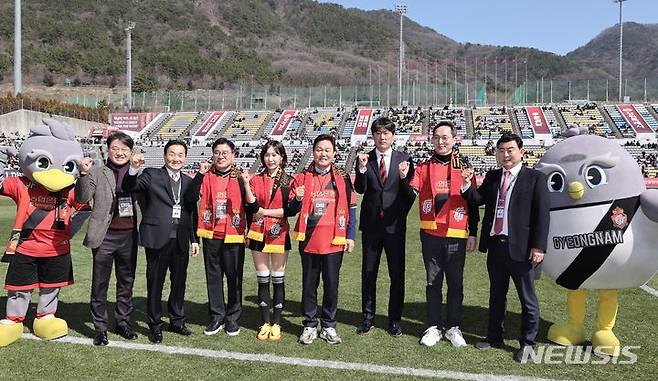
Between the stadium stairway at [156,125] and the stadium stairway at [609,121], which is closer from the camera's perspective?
the stadium stairway at [609,121]

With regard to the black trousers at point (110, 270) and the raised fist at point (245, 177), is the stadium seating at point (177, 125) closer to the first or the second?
the black trousers at point (110, 270)

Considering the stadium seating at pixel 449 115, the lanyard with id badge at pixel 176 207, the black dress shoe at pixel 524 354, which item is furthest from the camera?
the stadium seating at pixel 449 115

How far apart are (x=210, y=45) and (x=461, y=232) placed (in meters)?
142

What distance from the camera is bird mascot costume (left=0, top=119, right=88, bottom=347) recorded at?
15.7 ft

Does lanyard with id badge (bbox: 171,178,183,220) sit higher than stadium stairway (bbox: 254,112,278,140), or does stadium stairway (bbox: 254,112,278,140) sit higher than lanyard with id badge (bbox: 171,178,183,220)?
stadium stairway (bbox: 254,112,278,140)

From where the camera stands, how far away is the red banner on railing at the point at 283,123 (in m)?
47.0

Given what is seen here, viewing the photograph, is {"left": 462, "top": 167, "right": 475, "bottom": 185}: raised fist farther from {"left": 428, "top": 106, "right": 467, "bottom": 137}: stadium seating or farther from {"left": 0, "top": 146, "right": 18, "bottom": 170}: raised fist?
{"left": 428, "top": 106, "right": 467, "bottom": 137}: stadium seating

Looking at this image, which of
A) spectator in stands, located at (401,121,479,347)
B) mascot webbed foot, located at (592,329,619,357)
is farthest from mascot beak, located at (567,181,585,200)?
mascot webbed foot, located at (592,329,619,357)

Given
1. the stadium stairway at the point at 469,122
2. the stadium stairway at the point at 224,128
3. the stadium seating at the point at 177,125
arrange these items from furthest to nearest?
the stadium seating at the point at 177,125, the stadium stairway at the point at 224,128, the stadium stairway at the point at 469,122

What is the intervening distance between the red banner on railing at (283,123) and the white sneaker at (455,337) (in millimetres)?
42295

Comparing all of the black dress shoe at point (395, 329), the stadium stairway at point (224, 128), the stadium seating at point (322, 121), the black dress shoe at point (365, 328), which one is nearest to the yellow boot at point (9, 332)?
the black dress shoe at point (365, 328)

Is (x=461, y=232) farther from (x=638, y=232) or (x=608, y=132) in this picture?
(x=608, y=132)

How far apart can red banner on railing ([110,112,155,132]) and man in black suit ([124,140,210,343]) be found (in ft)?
159

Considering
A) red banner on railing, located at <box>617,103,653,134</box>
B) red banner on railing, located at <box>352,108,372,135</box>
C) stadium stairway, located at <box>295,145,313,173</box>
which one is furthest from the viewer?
red banner on railing, located at <box>352,108,372,135</box>
